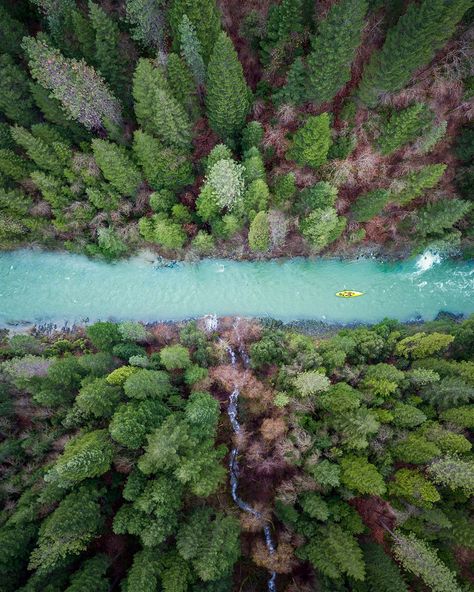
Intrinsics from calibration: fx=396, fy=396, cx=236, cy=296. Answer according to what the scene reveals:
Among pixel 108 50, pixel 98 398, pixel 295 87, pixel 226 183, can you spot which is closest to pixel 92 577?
pixel 98 398

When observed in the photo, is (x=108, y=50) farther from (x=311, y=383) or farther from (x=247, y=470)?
(x=247, y=470)

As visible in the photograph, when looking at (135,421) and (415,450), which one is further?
(415,450)

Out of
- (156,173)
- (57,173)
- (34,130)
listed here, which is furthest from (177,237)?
(34,130)

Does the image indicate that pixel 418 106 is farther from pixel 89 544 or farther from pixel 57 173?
pixel 89 544

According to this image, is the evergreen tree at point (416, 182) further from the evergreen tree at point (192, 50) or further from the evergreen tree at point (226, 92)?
the evergreen tree at point (192, 50)

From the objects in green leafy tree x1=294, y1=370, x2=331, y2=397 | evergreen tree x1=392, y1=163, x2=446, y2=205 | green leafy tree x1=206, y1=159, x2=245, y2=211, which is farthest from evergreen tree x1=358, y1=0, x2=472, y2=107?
green leafy tree x1=294, y1=370, x2=331, y2=397
